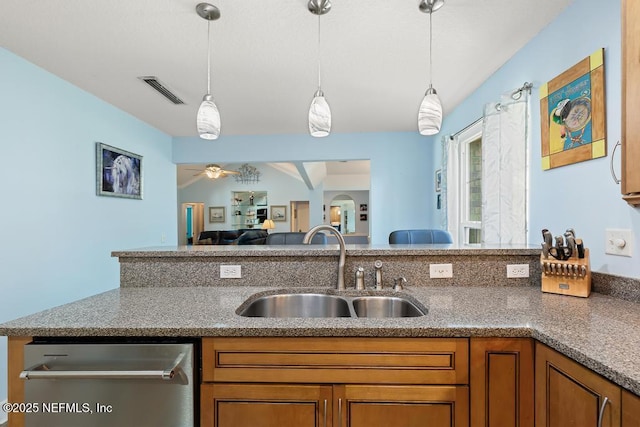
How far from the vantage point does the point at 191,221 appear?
34.1ft

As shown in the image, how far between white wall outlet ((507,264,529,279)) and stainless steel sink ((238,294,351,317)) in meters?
0.84

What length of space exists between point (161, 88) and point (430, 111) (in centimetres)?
230

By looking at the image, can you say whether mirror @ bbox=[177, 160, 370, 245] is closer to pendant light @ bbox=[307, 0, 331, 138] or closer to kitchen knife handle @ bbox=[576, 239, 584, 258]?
pendant light @ bbox=[307, 0, 331, 138]

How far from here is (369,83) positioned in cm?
259

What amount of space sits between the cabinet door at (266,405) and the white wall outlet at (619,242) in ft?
4.28

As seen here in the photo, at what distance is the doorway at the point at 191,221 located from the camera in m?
10.0

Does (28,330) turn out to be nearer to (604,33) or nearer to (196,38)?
(196,38)

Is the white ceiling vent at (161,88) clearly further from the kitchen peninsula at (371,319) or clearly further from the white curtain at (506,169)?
the white curtain at (506,169)

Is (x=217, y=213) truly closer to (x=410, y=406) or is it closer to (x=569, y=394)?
(x=410, y=406)

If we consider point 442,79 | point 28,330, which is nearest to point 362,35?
point 442,79

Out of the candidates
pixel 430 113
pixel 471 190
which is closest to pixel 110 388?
pixel 430 113

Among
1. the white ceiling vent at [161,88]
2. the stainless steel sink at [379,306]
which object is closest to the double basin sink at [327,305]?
the stainless steel sink at [379,306]

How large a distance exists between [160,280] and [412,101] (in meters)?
2.58

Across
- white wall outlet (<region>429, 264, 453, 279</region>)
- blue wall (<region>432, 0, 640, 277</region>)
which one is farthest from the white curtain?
white wall outlet (<region>429, 264, 453, 279</region>)
